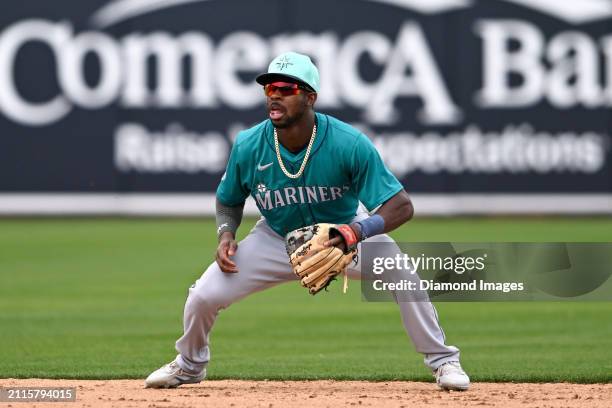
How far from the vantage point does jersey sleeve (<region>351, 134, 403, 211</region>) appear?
6383 millimetres

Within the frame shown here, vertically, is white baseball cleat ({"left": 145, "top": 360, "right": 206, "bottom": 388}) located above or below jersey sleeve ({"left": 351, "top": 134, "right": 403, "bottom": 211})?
below

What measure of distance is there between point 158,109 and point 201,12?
1.68 meters

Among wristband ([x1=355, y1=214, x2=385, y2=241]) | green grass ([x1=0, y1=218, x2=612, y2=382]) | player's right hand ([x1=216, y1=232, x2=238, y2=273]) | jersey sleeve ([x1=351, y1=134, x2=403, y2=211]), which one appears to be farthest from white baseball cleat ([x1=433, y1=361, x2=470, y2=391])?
player's right hand ([x1=216, y1=232, x2=238, y2=273])

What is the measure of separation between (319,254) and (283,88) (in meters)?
0.87

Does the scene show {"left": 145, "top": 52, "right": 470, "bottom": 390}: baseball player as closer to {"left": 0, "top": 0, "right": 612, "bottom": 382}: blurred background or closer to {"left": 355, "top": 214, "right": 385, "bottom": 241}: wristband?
{"left": 355, "top": 214, "right": 385, "bottom": 241}: wristband

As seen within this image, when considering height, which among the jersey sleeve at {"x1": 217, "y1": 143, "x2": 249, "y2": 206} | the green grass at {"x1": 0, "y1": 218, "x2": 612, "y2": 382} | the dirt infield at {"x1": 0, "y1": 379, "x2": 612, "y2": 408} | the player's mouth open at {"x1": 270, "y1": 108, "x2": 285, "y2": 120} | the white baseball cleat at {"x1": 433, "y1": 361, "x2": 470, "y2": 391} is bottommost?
the green grass at {"x1": 0, "y1": 218, "x2": 612, "y2": 382}

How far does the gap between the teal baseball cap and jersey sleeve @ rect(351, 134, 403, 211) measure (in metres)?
0.40

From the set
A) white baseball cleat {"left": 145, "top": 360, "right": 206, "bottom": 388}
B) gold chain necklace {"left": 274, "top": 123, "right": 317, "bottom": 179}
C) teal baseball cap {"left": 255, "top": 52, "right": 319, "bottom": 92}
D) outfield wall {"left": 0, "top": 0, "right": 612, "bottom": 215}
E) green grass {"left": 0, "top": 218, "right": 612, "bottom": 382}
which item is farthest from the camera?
outfield wall {"left": 0, "top": 0, "right": 612, "bottom": 215}

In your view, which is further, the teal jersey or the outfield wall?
the outfield wall

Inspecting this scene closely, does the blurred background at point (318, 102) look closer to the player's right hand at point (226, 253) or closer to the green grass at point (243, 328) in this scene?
the green grass at point (243, 328)

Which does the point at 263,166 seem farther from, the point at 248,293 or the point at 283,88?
the point at 248,293

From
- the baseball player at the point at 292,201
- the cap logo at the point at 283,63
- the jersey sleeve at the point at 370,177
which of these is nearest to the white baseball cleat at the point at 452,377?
the baseball player at the point at 292,201

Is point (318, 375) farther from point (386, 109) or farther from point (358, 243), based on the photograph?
point (386, 109)

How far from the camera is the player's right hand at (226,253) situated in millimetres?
6570
